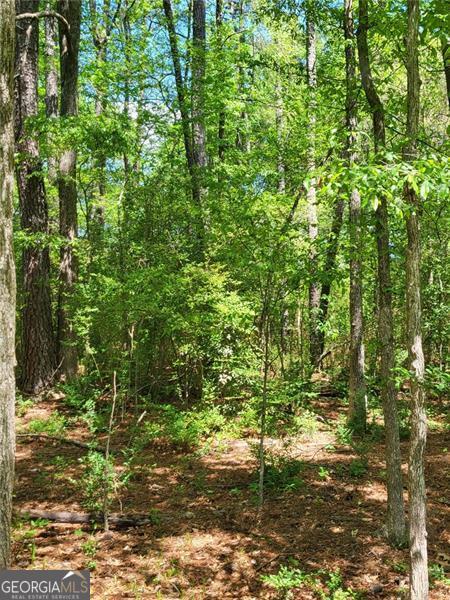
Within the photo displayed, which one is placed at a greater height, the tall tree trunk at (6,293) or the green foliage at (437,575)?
the tall tree trunk at (6,293)

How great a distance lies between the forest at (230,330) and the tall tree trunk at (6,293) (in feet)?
0.04

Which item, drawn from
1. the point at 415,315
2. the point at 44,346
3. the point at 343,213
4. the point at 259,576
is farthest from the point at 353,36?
the point at 44,346

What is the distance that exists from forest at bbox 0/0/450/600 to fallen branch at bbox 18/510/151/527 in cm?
2

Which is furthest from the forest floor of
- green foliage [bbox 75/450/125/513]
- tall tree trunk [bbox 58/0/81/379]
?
tall tree trunk [bbox 58/0/81/379]

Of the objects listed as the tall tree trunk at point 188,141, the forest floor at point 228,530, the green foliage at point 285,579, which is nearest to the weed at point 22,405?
the forest floor at point 228,530

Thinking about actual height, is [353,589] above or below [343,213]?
below

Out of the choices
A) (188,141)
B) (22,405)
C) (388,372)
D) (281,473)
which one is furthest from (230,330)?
(188,141)

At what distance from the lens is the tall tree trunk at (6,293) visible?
9.49ft

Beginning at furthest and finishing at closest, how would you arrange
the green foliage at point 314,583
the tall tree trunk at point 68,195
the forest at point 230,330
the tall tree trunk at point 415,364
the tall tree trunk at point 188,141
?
the tall tree trunk at point 68,195, the tall tree trunk at point 188,141, the green foliage at point 314,583, the forest at point 230,330, the tall tree trunk at point 415,364

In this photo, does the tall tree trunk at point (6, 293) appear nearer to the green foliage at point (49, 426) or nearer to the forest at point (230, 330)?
the forest at point (230, 330)

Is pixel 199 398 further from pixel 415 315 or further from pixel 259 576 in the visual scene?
pixel 415 315

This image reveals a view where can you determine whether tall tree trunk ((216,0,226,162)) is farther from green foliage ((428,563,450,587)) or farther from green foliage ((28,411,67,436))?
green foliage ((428,563,450,587))

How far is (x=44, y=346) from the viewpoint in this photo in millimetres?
9680

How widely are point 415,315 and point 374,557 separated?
2401mm
